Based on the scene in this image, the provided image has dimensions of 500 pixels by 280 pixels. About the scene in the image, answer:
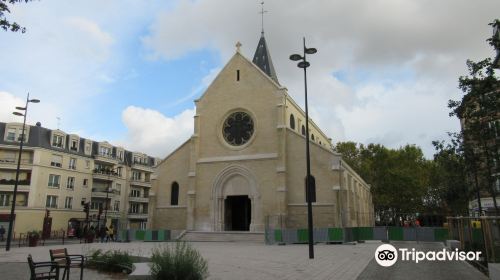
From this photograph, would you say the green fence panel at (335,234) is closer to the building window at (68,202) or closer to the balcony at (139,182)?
the building window at (68,202)

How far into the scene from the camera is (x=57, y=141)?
49.6 metres

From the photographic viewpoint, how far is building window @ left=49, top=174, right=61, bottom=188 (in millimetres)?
47125

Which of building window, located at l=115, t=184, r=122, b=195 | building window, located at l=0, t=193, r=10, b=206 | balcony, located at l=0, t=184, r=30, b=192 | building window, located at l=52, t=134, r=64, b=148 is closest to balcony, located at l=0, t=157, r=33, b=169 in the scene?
balcony, located at l=0, t=184, r=30, b=192

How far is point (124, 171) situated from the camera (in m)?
60.1

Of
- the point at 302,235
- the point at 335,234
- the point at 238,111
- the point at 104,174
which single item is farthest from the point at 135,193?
the point at 335,234

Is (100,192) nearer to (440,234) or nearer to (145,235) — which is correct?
(145,235)

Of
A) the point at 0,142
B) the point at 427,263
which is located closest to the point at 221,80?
the point at 427,263

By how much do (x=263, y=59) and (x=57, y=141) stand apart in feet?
93.4

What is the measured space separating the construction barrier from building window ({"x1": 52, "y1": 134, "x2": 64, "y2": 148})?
36.0 meters

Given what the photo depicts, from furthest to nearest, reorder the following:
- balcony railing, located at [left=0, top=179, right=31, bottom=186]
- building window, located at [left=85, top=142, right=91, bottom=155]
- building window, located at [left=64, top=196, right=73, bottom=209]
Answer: building window, located at [left=85, top=142, right=91, bottom=155] → building window, located at [left=64, top=196, right=73, bottom=209] → balcony railing, located at [left=0, top=179, right=31, bottom=186]

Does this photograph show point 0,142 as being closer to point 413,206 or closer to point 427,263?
point 427,263

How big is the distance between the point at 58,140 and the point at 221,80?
88.8 feet

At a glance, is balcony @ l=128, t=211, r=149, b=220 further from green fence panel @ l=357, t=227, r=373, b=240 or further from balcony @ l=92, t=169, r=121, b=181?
green fence panel @ l=357, t=227, r=373, b=240

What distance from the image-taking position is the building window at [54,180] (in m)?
47.1
